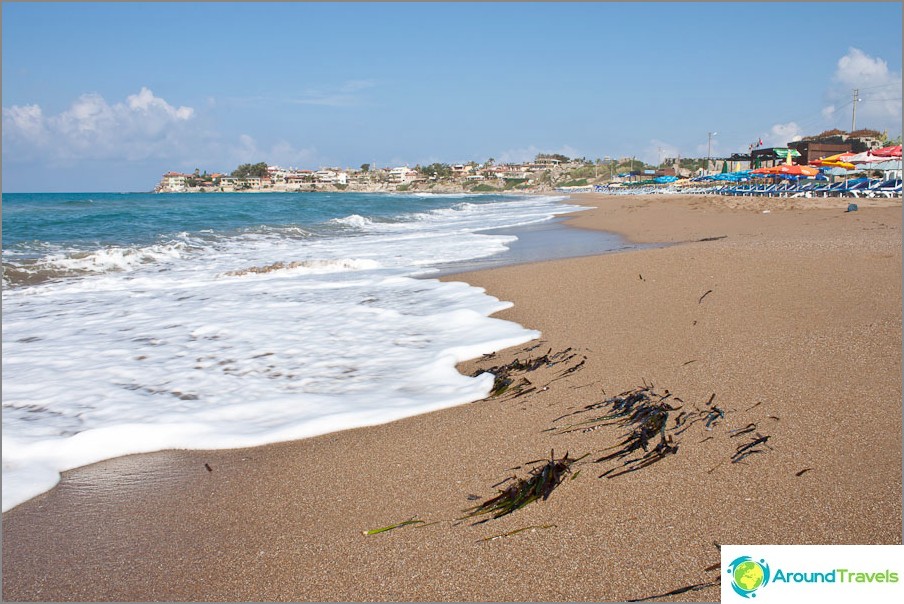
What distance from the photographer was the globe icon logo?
1.53m

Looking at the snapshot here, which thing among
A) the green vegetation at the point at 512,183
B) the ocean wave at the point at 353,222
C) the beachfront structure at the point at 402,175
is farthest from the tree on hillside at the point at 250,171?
the ocean wave at the point at 353,222

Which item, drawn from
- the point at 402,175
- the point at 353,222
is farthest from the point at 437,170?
the point at 353,222

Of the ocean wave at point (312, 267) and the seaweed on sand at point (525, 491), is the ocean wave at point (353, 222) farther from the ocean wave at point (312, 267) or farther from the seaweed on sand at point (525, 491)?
the seaweed on sand at point (525, 491)

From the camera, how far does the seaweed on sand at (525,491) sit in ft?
6.57

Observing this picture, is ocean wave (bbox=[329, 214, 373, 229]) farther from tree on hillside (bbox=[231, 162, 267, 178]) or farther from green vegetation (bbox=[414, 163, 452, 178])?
green vegetation (bbox=[414, 163, 452, 178])

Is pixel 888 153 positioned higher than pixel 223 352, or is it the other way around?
pixel 888 153

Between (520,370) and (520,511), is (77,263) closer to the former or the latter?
(520,370)

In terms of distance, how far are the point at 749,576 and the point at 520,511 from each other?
719mm

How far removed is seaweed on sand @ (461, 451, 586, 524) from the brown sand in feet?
0.13

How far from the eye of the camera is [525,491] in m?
2.10

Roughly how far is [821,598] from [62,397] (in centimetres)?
374

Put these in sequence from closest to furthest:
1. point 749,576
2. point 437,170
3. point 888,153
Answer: point 749,576, point 888,153, point 437,170

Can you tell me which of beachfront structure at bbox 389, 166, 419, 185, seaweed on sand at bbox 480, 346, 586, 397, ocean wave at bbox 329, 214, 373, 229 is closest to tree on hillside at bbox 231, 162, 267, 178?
beachfront structure at bbox 389, 166, 419, 185

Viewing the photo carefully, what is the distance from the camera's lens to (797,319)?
3.81 m
